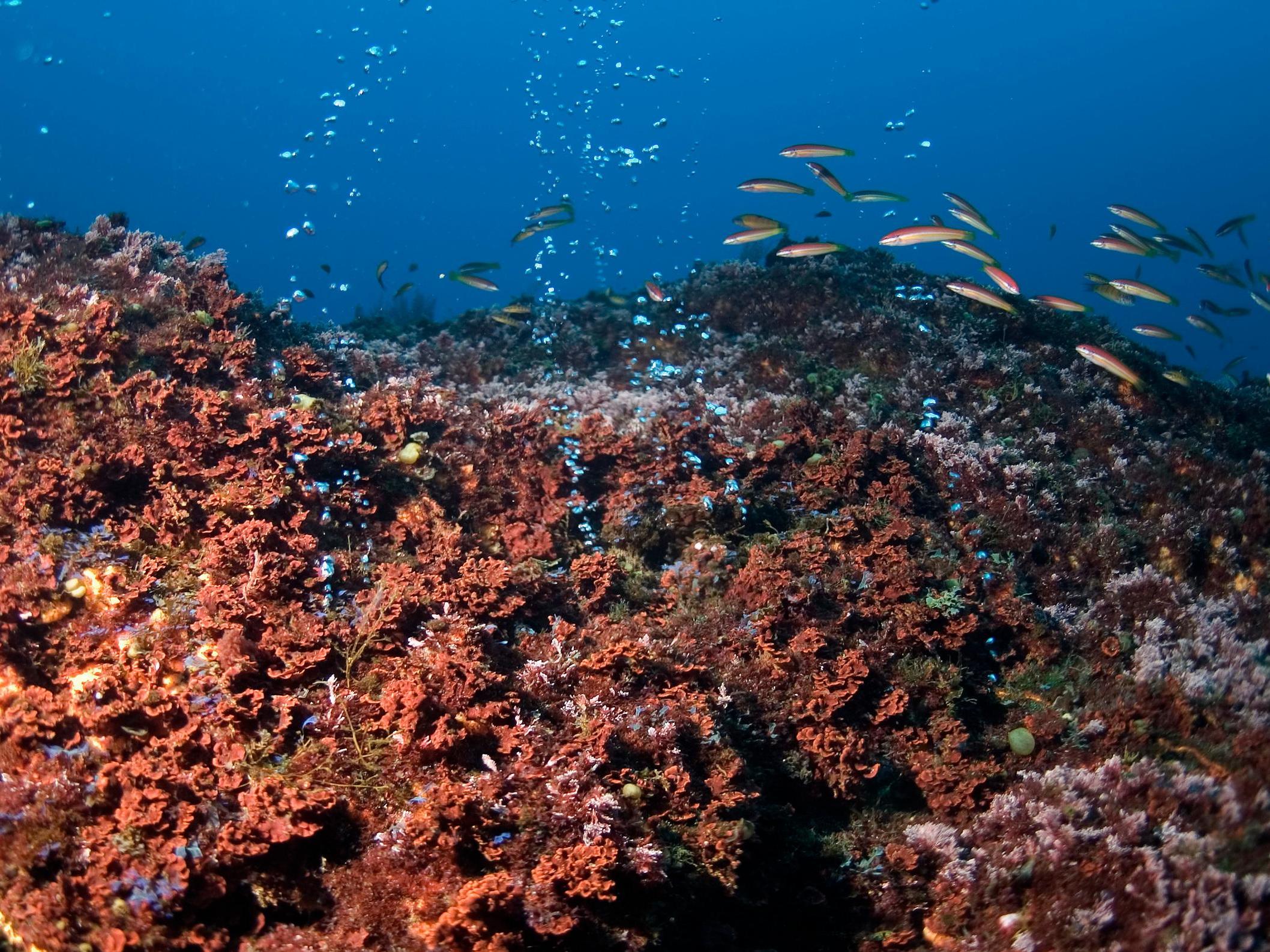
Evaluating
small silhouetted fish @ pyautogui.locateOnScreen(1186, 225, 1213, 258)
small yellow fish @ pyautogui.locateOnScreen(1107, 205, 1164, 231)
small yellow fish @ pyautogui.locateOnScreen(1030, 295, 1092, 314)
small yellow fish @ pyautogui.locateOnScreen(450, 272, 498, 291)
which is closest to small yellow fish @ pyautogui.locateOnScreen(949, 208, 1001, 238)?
small yellow fish @ pyautogui.locateOnScreen(1030, 295, 1092, 314)

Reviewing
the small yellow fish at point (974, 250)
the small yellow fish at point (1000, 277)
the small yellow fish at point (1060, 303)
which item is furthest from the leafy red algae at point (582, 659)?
the small yellow fish at point (974, 250)

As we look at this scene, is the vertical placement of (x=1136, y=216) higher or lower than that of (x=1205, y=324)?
higher

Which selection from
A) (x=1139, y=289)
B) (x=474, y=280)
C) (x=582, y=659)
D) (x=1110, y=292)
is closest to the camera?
(x=582, y=659)

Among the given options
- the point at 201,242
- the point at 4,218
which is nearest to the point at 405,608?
the point at 4,218

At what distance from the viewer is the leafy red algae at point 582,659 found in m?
3.03

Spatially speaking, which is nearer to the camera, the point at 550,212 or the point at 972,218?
the point at 972,218

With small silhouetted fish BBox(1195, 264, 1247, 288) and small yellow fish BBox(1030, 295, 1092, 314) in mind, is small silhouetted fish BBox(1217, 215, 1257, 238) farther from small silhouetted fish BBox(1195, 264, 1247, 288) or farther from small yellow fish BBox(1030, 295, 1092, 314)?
small yellow fish BBox(1030, 295, 1092, 314)

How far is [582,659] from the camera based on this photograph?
4211mm

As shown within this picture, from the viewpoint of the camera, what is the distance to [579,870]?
2.87m

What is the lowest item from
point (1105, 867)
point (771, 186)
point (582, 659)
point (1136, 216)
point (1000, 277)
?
point (1105, 867)

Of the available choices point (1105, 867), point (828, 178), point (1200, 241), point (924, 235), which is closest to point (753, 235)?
point (828, 178)

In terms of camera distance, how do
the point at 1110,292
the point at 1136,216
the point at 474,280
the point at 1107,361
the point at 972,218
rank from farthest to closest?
the point at 474,280, the point at 1136,216, the point at 1110,292, the point at 972,218, the point at 1107,361

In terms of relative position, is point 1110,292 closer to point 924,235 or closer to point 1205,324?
point 1205,324

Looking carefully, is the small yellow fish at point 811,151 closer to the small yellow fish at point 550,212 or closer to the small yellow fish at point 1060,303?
the small yellow fish at point 1060,303
